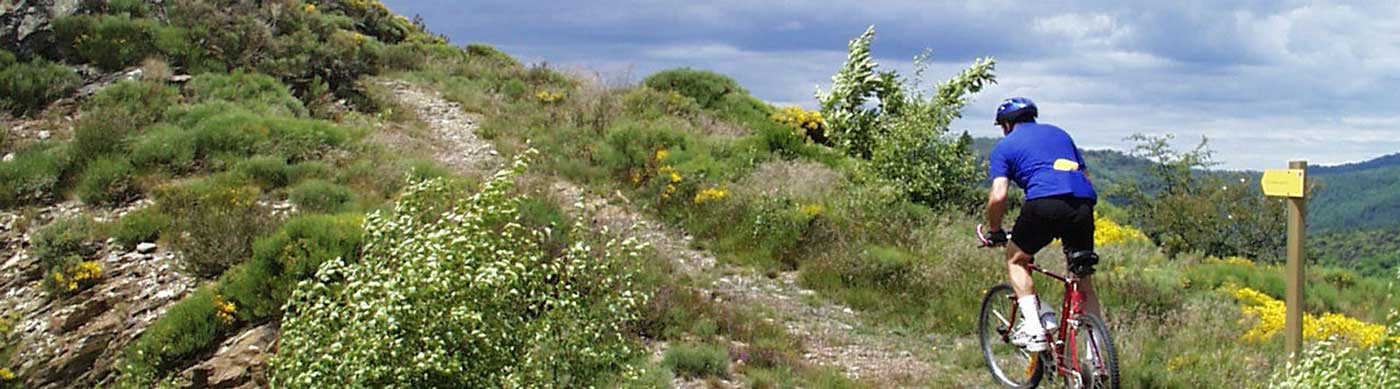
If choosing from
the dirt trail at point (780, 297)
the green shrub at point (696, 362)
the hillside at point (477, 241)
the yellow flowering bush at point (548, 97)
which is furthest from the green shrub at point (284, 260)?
→ the yellow flowering bush at point (548, 97)

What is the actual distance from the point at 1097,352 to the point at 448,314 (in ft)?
11.9

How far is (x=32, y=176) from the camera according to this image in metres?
10.6

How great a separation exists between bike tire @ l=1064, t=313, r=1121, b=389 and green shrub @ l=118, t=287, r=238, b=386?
596 centimetres

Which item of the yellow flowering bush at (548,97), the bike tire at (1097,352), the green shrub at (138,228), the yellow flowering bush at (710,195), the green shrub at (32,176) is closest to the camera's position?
the bike tire at (1097,352)

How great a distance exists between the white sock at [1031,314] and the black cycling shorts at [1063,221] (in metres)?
0.37

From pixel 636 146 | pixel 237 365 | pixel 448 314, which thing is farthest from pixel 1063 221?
pixel 636 146

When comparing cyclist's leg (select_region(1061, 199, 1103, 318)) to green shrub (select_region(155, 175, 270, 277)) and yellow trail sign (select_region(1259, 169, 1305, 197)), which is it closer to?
yellow trail sign (select_region(1259, 169, 1305, 197))

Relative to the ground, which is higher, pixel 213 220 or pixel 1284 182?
pixel 1284 182

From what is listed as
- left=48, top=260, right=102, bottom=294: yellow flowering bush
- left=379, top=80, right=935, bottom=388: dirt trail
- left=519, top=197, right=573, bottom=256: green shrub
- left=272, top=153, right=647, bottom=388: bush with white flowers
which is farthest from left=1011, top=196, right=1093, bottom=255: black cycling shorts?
left=48, top=260, right=102, bottom=294: yellow flowering bush

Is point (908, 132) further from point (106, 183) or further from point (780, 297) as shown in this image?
point (106, 183)

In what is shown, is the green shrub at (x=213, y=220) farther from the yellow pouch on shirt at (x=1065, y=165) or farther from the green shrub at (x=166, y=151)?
the yellow pouch on shirt at (x=1065, y=165)

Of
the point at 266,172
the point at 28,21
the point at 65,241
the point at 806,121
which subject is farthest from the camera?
the point at 806,121

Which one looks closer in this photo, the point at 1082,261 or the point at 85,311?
the point at 1082,261

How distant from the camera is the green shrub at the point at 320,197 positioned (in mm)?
9797
